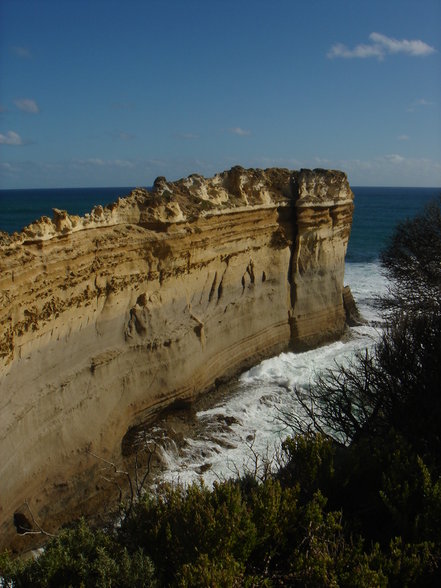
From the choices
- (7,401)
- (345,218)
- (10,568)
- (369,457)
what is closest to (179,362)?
(7,401)

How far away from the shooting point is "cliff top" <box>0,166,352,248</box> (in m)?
10.5

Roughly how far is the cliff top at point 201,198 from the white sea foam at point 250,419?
17.4 feet

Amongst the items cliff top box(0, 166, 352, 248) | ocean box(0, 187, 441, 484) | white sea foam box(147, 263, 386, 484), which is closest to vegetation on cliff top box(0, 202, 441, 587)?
ocean box(0, 187, 441, 484)

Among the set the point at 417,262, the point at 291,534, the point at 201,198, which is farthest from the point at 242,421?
the point at 417,262

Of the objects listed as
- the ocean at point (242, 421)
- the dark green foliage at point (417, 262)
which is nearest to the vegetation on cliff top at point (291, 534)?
the ocean at point (242, 421)

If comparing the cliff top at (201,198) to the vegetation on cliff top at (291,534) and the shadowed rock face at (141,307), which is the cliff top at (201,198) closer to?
the shadowed rock face at (141,307)

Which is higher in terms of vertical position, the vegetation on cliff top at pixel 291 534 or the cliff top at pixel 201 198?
the cliff top at pixel 201 198

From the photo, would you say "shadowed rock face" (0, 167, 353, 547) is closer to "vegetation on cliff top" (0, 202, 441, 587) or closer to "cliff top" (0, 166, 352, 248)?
"cliff top" (0, 166, 352, 248)

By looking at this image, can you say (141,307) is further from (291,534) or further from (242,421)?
(291,534)

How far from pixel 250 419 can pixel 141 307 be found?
178 inches

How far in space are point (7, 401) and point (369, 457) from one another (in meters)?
6.27

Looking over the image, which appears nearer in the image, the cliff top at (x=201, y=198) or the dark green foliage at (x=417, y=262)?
the cliff top at (x=201, y=198)

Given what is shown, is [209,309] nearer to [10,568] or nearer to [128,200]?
[128,200]

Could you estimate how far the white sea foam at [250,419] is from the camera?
1252 cm
